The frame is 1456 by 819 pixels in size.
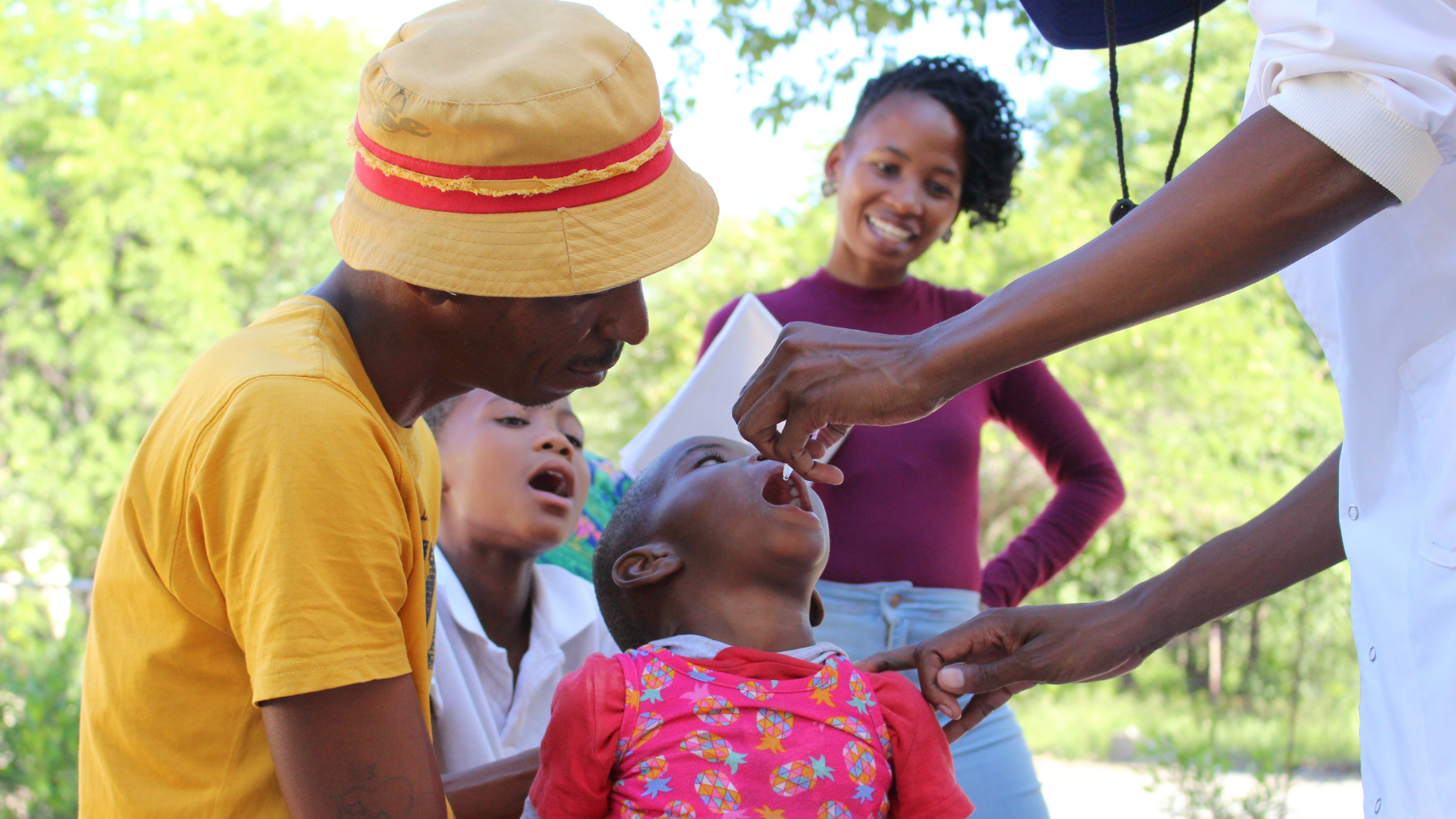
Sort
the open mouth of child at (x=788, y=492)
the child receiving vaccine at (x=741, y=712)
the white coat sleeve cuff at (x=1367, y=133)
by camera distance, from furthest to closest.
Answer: the open mouth of child at (x=788, y=492) → the child receiving vaccine at (x=741, y=712) → the white coat sleeve cuff at (x=1367, y=133)

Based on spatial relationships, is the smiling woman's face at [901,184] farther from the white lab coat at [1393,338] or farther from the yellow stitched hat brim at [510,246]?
the yellow stitched hat brim at [510,246]

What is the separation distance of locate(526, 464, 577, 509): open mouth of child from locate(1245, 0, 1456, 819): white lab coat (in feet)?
5.93

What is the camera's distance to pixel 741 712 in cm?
201

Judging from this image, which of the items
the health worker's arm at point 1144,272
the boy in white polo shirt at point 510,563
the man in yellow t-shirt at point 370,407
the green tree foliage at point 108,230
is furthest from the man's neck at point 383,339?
the green tree foliage at point 108,230

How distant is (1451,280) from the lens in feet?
5.21

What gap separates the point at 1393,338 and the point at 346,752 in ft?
→ 5.23

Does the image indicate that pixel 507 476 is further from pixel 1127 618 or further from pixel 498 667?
pixel 1127 618

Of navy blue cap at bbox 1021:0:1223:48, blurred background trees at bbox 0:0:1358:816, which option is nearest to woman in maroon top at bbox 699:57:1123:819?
navy blue cap at bbox 1021:0:1223:48

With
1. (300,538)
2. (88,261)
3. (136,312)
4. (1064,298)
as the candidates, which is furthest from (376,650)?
(136,312)

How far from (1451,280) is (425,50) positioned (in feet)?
4.99

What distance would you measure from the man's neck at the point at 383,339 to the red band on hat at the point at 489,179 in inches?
6.7

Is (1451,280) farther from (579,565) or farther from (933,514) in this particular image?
(579,565)

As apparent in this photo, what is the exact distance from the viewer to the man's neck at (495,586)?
116 inches

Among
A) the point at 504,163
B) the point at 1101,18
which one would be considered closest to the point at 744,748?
the point at 504,163
